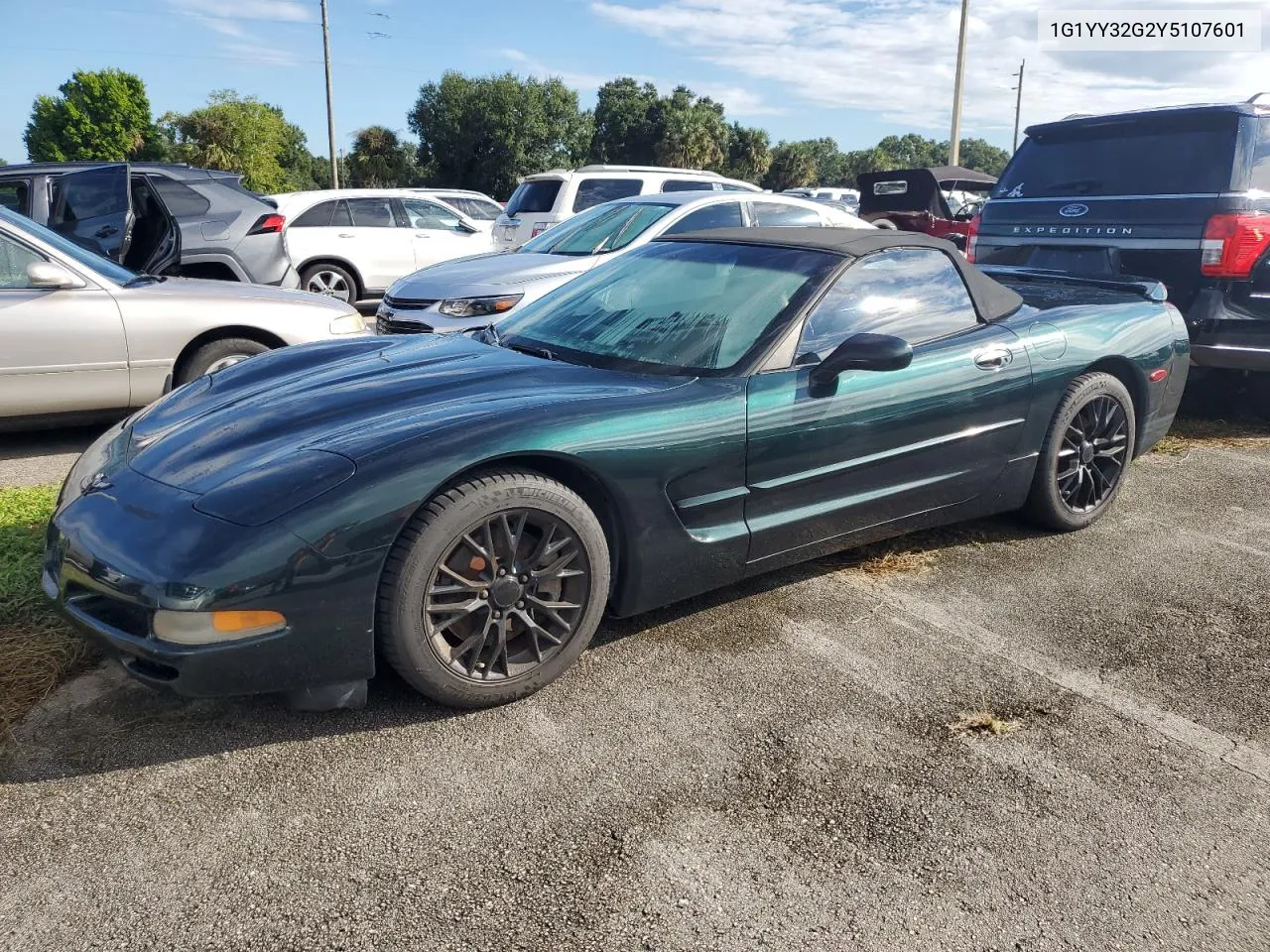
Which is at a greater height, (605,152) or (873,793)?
(605,152)

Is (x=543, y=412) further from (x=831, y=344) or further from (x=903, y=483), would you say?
(x=903, y=483)

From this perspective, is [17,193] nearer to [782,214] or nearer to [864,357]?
[782,214]

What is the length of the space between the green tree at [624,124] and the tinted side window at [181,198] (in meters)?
52.8

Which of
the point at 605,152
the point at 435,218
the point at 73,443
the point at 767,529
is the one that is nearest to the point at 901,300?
the point at 767,529

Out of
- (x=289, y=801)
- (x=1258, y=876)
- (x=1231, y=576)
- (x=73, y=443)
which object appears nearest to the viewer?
(x=1258, y=876)

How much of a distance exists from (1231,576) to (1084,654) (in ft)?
3.82

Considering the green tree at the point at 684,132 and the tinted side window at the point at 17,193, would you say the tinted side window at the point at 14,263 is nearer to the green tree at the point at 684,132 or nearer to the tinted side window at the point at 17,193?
the tinted side window at the point at 17,193

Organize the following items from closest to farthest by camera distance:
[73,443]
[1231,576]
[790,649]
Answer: [790,649], [1231,576], [73,443]

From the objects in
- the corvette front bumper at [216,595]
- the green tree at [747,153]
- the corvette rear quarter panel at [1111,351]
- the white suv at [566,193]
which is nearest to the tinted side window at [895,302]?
the corvette rear quarter panel at [1111,351]

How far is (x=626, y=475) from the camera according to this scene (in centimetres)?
299

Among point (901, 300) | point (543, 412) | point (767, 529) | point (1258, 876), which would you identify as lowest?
point (1258, 876)

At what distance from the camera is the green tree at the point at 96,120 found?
60531mm

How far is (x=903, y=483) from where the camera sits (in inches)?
146

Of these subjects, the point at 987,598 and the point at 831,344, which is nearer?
the point at 831,344
